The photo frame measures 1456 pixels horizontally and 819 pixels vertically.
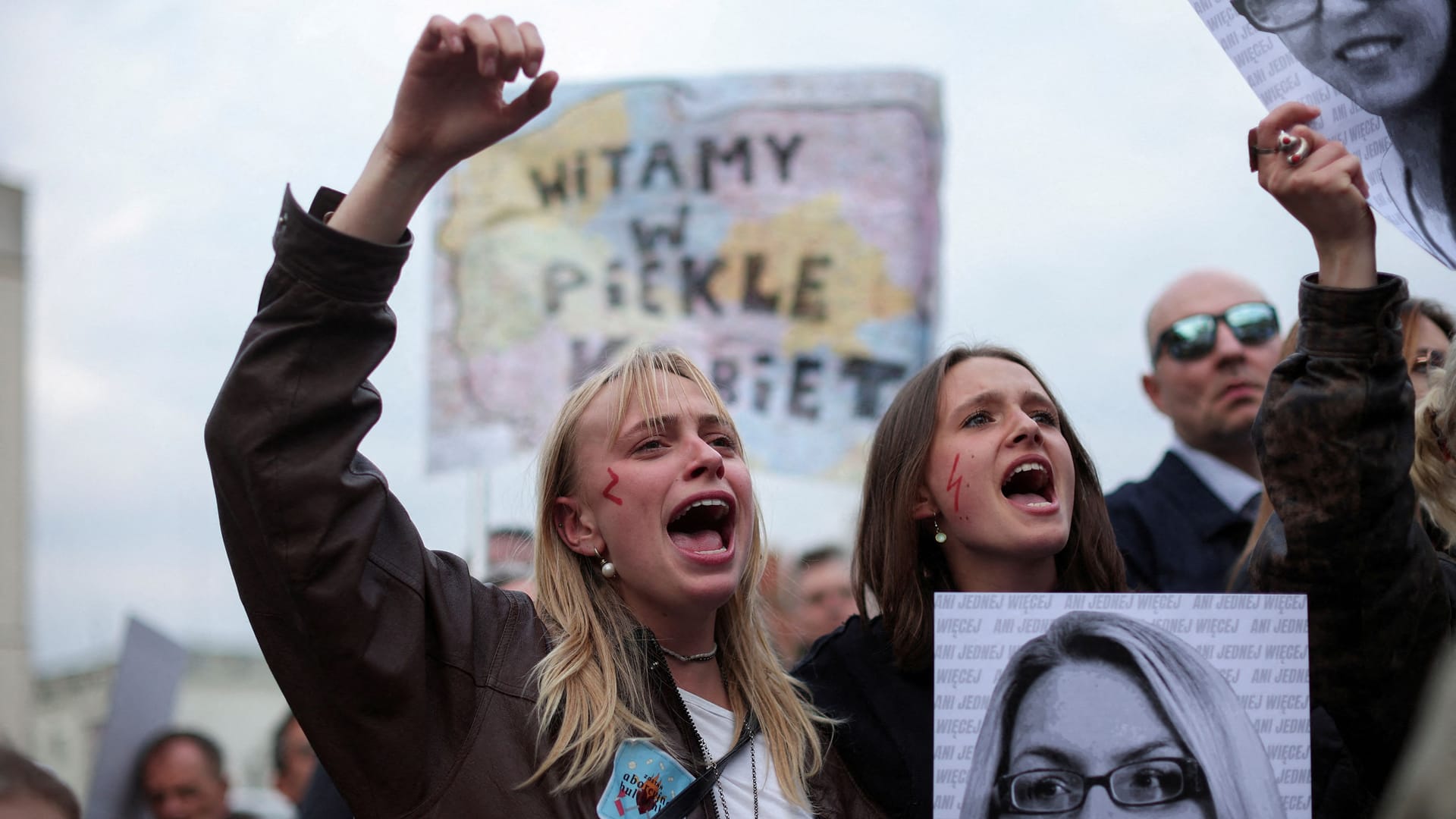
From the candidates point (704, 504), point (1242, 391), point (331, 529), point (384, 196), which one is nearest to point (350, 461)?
point (331, 529)

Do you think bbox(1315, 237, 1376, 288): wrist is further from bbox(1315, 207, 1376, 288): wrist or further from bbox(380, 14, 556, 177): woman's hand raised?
bbox(380, 14, 556, 177): woman's hand raised

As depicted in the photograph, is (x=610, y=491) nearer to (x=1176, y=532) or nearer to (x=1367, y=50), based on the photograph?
(x=1367, y=50)

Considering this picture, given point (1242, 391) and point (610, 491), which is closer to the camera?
point (610, 491)

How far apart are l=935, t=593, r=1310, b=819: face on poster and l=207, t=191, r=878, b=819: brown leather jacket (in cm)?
45

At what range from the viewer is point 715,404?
98.4 inches

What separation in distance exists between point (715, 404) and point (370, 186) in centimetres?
Result: 79

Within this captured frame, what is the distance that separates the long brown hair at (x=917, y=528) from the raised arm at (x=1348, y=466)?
0.57m

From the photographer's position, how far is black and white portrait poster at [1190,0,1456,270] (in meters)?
2.10

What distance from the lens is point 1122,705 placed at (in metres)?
1.97

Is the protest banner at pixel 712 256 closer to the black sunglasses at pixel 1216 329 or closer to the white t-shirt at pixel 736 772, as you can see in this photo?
the black sunglasses at pixel 1216 329

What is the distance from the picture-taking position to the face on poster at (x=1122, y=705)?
6.34ft

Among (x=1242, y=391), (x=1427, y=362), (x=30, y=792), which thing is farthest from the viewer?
(x=1242, y=391)

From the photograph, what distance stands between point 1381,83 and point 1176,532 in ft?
5.16

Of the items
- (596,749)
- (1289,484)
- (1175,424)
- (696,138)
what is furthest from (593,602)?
(696,138)
